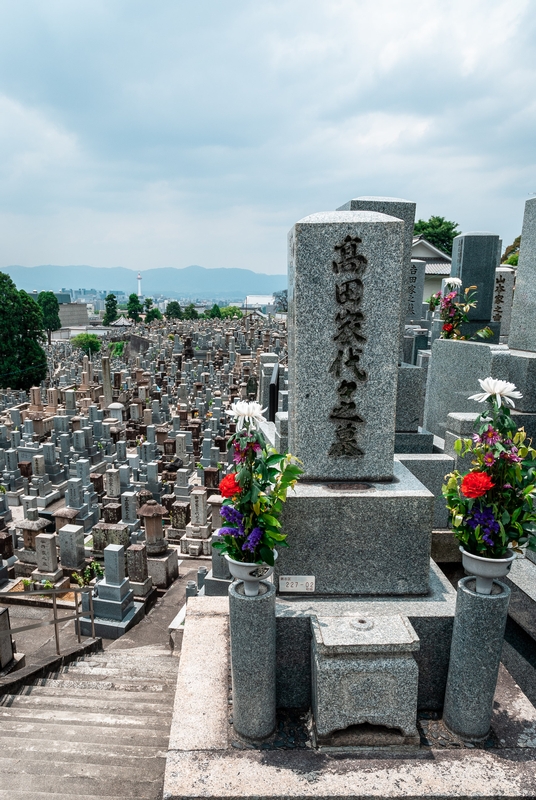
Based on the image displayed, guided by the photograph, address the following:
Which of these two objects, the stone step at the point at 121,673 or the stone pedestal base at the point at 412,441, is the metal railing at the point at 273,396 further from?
the stone step at the point at 121,673

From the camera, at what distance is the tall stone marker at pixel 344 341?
3.31m

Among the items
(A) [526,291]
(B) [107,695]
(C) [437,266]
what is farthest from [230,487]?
(C) [437,266]

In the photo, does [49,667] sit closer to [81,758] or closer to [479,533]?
[81,758]

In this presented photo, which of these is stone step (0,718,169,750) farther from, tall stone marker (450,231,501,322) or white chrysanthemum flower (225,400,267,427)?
tall stone marker (450,231,501,322)

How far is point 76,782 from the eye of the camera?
2910mm

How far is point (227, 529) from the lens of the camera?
2773 mm

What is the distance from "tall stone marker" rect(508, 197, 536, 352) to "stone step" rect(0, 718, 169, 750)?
480 centimetres

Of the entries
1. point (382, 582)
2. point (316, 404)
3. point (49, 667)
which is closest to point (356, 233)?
point (316, 404)

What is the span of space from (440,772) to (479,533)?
4.10 feet

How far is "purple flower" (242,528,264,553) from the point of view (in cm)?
273

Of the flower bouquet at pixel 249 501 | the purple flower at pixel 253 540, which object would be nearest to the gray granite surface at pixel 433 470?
the flower bouquet at pixel 249 501

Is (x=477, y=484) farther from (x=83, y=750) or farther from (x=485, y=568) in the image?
(x=83, y=750)

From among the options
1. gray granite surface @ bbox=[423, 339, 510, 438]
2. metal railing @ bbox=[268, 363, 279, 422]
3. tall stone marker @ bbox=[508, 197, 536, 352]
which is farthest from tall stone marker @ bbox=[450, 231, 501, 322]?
metal railing @ bbox=[268, 363, 279, 422]

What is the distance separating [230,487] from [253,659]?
96cm
